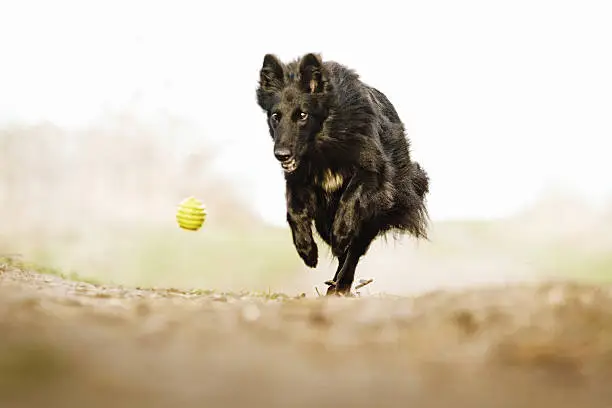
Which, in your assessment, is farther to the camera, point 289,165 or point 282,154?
point 289,165

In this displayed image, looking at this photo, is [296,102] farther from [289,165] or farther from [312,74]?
[289,165]

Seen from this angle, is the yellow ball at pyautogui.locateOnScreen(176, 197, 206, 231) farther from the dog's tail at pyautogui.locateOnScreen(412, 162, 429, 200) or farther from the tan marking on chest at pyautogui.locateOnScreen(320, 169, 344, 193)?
the dog's tail at pyautogui.locateOnScreen(412, 162, 429, 200)

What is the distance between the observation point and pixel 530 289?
4.79 metres

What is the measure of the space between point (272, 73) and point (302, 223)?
5.71 ft

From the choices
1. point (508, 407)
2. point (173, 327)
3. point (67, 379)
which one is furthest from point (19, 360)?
point (508, 407)

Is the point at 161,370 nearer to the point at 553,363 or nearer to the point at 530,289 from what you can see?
the point at 553,363

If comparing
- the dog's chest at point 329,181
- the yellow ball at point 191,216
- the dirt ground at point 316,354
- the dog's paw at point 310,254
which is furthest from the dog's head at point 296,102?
the dirt ground at point 316,354

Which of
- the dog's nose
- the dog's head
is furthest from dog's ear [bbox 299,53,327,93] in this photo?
the dog's nose

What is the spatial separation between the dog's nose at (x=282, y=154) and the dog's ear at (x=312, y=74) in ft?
2.73

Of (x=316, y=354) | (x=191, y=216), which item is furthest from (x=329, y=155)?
(x=316, y=354)

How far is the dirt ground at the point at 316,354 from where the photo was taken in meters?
2.80

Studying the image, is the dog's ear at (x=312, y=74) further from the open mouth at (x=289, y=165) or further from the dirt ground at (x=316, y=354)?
the dirt ground at (x=316, y=354)

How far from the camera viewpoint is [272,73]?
904 cm

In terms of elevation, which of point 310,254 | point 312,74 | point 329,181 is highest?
point 312,74
